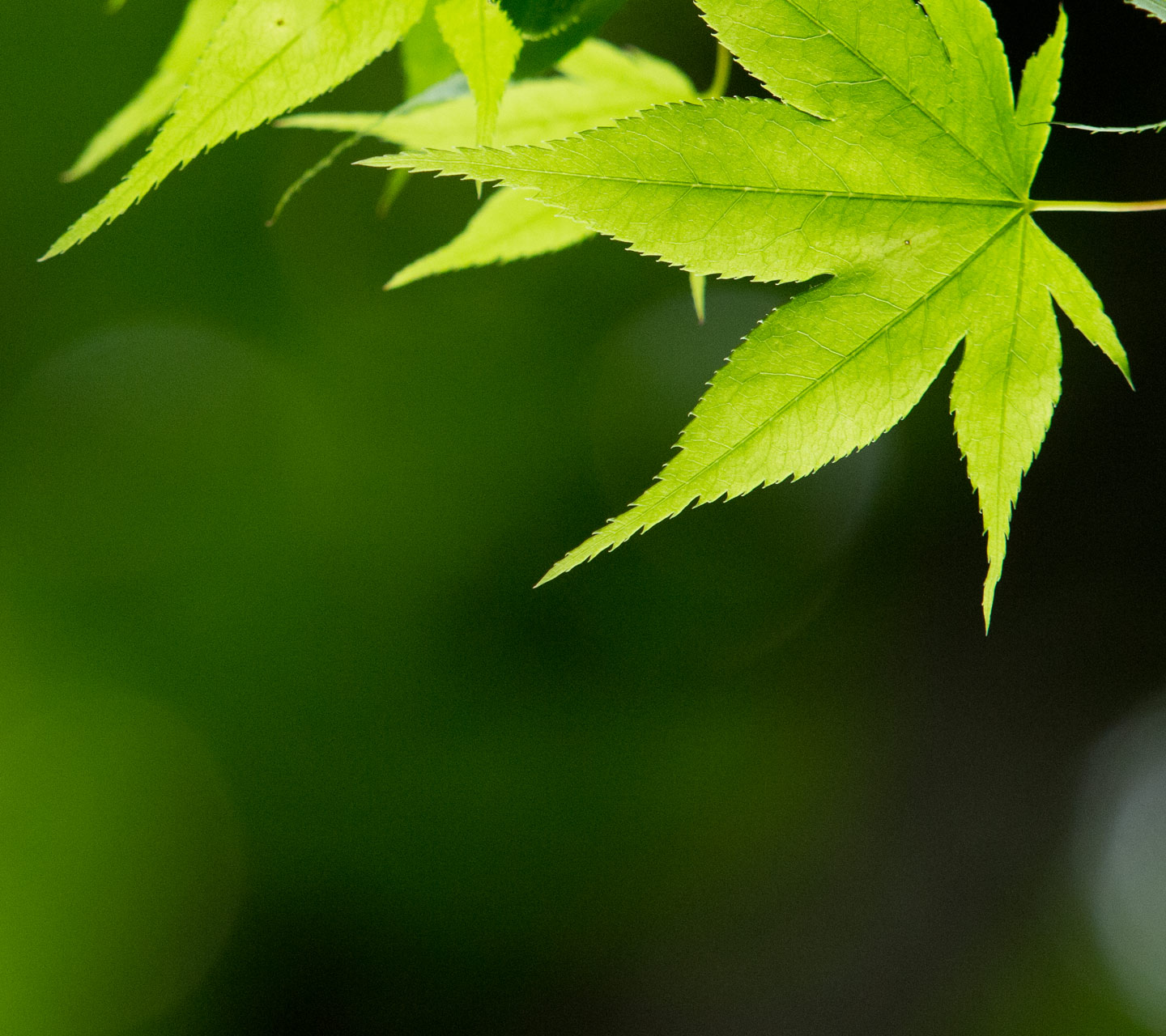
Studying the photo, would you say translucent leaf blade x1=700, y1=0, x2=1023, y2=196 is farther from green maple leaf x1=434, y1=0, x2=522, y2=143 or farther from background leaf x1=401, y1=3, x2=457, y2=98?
background leaf x1=401, y1=3, x2=457, y2=98

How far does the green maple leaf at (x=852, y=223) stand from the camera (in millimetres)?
460

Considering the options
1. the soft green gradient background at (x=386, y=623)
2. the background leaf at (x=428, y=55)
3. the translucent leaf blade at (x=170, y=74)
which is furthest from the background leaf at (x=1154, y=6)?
the soft green gradient background at (x=386, y=623)

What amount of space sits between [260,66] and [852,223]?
1.00ft

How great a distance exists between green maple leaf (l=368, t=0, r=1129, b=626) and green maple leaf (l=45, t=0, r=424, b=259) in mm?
123

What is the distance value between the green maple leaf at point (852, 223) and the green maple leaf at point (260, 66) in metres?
0.12

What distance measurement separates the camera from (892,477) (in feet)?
19.2

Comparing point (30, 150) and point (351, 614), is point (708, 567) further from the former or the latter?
point (30, 150)

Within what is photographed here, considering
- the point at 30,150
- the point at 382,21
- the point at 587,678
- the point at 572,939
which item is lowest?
the point at 572,939

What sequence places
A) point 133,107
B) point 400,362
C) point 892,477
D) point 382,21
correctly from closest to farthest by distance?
point 382,21
point 133,107
point 892,477
point 400,362

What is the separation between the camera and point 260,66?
47 centimetres

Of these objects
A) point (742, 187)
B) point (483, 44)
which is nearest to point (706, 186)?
point (742, 187)

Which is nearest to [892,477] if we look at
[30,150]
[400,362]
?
[400,362]

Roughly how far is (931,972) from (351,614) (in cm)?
410

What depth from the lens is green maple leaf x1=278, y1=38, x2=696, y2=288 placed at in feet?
2.39
